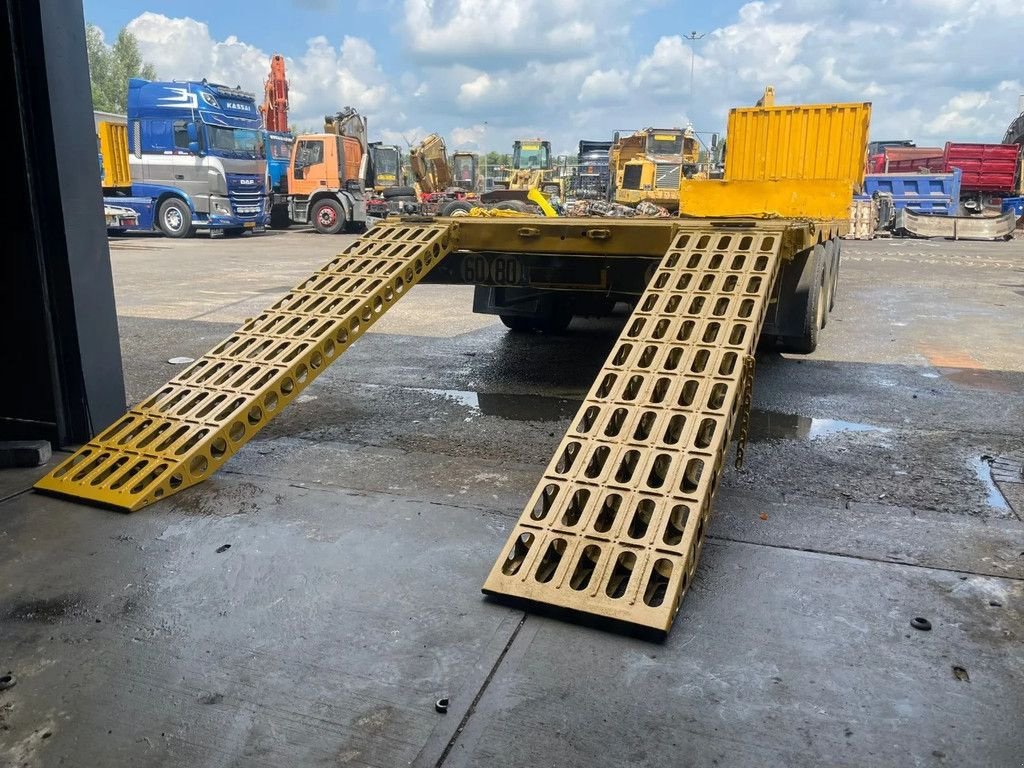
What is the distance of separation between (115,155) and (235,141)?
148 inches

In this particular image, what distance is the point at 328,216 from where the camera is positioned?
26.3 meters

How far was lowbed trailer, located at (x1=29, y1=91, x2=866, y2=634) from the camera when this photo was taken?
2.99 m

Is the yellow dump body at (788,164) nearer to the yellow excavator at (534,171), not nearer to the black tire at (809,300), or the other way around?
the black tire at (809,300)

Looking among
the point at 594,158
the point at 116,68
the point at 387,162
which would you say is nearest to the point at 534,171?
the point at 594,158

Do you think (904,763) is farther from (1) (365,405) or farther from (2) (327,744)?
(1) (365,405)

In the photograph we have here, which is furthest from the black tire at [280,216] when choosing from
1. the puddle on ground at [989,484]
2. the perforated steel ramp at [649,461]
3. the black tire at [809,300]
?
the puddle on ground at [989,484]

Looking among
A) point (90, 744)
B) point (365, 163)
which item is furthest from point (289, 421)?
point (365, 163)

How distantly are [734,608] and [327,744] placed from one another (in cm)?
148

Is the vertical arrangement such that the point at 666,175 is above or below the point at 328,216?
above

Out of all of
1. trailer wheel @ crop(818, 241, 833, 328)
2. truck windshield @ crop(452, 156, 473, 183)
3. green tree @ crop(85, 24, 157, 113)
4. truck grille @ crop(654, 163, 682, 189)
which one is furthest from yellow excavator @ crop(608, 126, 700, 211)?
green tree @ crop(85, 24, 157, 113)

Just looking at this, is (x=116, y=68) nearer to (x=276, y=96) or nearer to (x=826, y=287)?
(x=276, y=96)

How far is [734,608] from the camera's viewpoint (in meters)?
2.87

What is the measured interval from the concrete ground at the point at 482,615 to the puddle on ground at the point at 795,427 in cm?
3

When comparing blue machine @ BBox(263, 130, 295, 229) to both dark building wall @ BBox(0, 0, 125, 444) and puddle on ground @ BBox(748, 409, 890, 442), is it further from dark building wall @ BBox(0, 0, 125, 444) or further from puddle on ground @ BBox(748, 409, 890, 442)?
puddle on ground @ BBox(748, 409, 890, 442)
